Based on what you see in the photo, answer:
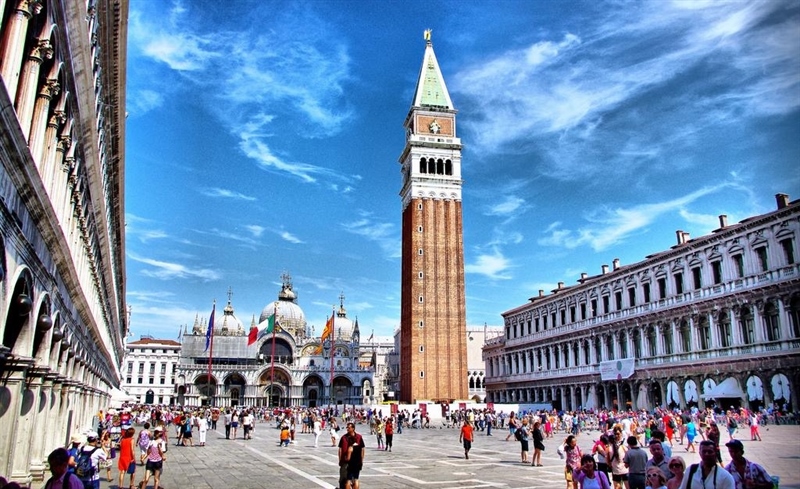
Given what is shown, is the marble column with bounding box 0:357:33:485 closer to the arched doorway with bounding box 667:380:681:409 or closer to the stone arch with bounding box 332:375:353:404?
the arched doorway with bounding box 667:380:681:409

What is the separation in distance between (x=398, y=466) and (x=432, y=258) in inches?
1824

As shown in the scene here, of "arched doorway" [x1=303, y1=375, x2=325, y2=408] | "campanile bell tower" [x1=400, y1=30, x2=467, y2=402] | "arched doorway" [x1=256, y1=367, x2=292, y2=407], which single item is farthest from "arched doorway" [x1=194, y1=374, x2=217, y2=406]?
"campanile bell tower" [x1=400, y1=30, x2=467, y2=402]

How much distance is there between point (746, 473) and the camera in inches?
250

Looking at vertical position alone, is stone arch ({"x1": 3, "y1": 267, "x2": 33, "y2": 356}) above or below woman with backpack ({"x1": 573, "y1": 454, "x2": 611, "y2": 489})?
above

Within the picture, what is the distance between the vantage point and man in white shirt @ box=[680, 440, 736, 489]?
591 cm

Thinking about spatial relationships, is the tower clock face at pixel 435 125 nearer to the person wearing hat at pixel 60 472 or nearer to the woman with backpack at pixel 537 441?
the woman with backpack at pixel 537 441

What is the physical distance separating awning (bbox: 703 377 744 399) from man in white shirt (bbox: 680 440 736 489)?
3195cm

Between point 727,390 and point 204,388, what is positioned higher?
point 204,388

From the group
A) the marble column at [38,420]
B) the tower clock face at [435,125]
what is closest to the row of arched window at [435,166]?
the tower clock face at [435,125]

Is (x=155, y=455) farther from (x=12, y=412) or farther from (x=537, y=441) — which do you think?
(x=537, y=441)

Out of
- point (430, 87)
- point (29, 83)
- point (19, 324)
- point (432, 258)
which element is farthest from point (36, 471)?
point (430, 87)

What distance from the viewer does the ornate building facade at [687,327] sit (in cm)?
3225

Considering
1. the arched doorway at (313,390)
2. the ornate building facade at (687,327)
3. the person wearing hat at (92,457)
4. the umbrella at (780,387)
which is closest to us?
the person wearing hat at (92,457)

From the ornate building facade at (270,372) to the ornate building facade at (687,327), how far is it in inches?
1319
